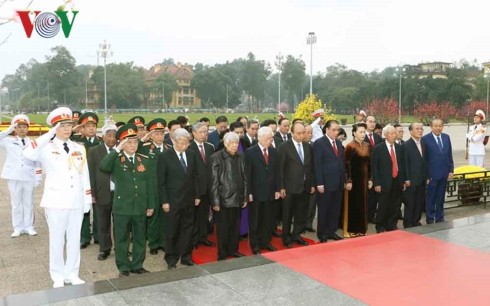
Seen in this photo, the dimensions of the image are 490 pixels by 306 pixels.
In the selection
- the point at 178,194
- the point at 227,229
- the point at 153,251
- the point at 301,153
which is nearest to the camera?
the point at 178,194

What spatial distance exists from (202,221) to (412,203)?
10.5 ft

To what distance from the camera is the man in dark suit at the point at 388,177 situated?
21.9 ft

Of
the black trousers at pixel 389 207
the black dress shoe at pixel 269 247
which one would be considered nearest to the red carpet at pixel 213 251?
the black dress shoe at pixel 269 247

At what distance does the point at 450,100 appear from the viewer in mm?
61719

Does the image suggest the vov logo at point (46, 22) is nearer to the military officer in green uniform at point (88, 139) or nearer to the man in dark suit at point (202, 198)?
the military officer in green uniform at point (88, 139)

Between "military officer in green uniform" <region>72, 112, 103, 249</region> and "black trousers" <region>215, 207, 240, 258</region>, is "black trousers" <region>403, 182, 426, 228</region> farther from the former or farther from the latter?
"military officer in green uniform" <region>72, 112, 103, 249</region>

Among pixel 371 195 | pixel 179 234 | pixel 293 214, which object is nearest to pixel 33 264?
pixel 179 234

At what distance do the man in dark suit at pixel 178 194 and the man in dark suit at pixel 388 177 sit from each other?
2.88 metres

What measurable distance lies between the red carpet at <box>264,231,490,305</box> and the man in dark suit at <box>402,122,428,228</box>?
970 millimetres

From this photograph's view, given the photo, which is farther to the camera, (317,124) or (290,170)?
(317,124)

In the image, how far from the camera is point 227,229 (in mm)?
5461

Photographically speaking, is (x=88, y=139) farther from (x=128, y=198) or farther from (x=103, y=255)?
(x=128, y=198)

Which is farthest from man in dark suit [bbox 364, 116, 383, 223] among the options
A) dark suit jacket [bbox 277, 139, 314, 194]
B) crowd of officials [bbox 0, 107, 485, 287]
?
dark suit jacket [bbox 277, 139, 314, 194]

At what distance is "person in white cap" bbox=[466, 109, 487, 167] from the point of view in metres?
9.93
